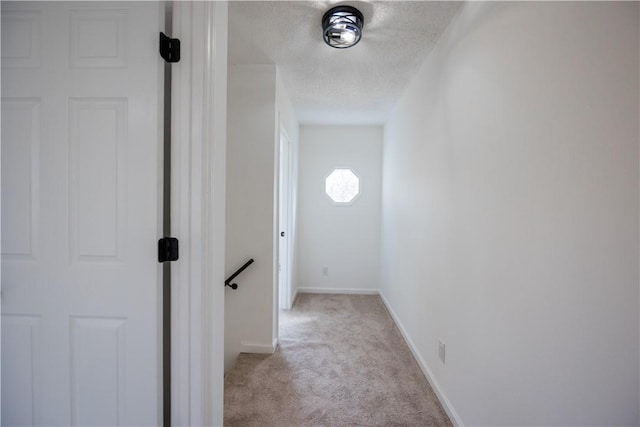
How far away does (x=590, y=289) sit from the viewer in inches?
36.3

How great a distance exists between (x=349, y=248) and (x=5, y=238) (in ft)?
13.2

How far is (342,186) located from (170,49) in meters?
3.81

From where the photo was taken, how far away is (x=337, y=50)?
94.0 inches

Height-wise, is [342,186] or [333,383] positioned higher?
[342,186]

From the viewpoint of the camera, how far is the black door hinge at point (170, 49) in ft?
3.51

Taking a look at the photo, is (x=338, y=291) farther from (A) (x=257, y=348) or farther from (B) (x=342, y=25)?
(B) (x=342, y=25)

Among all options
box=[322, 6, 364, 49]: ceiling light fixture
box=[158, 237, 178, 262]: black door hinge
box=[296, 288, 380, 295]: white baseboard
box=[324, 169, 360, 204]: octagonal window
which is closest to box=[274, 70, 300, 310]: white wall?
box=[296, 288, 380, 295]: white baseboard

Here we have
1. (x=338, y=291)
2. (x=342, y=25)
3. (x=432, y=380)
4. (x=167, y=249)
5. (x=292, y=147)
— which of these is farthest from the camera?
(x=338, y=291)

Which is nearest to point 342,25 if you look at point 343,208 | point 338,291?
point 343,208

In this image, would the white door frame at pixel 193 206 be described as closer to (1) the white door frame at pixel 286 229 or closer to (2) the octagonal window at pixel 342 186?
(1) the white door frame at pixel 286 229

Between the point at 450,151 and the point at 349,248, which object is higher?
the point at 450,151

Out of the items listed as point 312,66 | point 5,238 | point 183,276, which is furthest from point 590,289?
point 312,66

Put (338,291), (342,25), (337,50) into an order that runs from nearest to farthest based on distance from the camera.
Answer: (342,25) < (337,50) < (338,291)

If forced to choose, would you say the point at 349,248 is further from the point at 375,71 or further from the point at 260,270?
the point at 375,71
